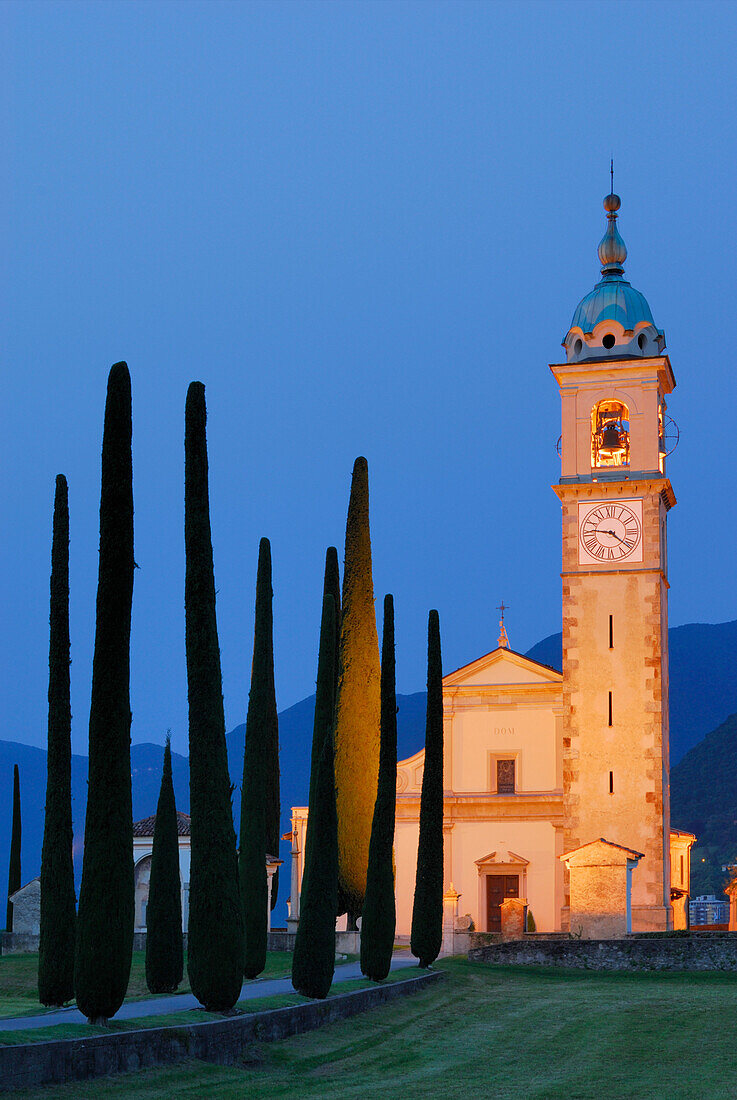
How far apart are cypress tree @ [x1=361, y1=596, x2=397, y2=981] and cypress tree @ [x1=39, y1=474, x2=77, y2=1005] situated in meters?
5.96

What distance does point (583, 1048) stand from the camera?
18375 millimetres

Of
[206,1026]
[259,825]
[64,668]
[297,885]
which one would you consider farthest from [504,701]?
[206,1026]

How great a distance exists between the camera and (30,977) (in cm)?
3186

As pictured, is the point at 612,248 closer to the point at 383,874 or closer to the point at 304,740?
the point at 383,874

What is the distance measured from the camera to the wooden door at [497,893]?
137 ft

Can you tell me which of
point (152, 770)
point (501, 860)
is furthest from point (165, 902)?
point (152, 770)

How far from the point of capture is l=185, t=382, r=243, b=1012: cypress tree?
1727cm

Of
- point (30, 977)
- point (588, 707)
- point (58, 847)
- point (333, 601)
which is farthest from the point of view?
point (588, 707)

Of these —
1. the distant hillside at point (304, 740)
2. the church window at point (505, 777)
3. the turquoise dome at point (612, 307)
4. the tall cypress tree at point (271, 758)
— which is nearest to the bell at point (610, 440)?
the turquoise dome at point (612, 307)

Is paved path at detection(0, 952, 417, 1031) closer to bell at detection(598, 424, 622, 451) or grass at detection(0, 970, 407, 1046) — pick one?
grass at detection(0, 970, 407, 1046)

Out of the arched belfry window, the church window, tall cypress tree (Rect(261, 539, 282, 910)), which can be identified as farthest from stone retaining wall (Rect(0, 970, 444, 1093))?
the arched belfry window

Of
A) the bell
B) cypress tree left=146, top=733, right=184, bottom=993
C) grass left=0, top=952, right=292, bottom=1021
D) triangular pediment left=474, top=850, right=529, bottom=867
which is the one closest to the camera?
cypress tree left=146, top=733, right=184, bottom=993

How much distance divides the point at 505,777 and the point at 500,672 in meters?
3.19

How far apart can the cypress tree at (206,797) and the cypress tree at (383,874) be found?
22.4 ft
